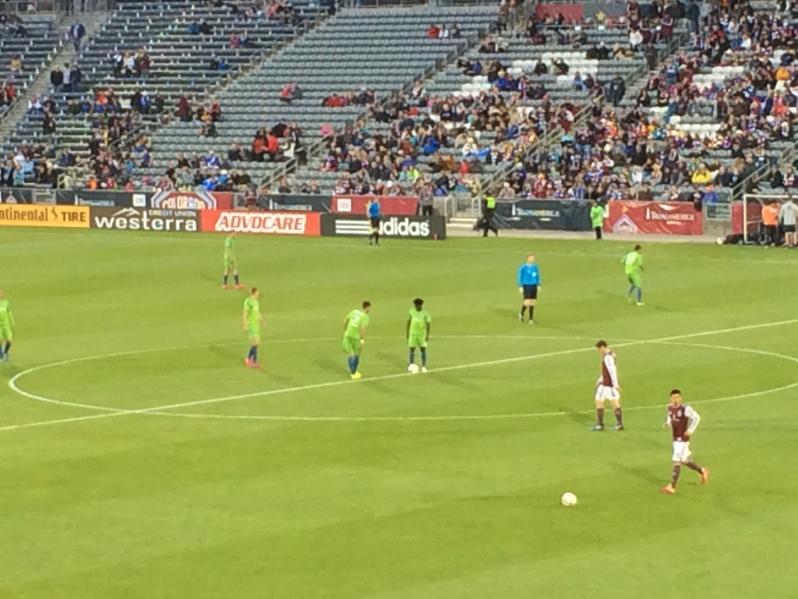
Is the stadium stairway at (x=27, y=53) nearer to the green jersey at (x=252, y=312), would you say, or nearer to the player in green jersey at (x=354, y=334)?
the green jersey at (x=252, y=312)

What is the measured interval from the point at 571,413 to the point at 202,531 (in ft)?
38.5

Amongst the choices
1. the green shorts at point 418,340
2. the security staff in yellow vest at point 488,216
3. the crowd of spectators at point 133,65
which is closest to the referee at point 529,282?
the green shorts at point 418,340

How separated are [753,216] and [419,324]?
3384 cm

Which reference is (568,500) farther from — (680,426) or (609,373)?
(609,373)

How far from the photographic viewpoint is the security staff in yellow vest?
76875mm

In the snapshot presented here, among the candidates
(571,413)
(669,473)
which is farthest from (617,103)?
(669,473)

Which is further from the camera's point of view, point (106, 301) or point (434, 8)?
point (434, 8)

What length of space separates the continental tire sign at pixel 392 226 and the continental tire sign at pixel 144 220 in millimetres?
7553

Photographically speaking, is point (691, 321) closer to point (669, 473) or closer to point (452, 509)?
point (669, 473)

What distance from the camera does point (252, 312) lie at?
42.4m

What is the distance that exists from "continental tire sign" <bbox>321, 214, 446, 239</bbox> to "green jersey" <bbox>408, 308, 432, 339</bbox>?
3431 centimetres

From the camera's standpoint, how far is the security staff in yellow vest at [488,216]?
76.9 m

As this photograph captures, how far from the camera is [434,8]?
3856 inches

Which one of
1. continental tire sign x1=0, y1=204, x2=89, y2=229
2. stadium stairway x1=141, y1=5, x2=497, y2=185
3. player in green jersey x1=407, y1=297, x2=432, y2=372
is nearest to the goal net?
stadium stairway x1=141, y1=5, x2=497, y2=185
